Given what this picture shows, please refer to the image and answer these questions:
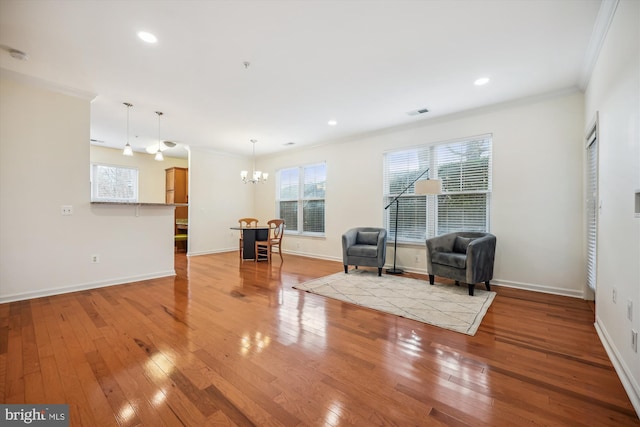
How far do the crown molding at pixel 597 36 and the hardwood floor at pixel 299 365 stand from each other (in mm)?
2680

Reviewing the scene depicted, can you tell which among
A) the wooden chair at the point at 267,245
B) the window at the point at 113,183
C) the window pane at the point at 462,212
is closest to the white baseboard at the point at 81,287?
the wooden chair at the point at 267,245

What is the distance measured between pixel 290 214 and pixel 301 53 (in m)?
4.72

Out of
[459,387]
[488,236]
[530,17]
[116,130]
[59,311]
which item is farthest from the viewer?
[116,130]

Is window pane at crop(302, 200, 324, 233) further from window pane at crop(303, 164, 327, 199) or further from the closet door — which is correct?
the closet door

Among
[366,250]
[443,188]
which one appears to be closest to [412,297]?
[366,250]

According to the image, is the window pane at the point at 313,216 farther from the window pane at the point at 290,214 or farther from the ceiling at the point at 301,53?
the ceiling at the point at 301,53

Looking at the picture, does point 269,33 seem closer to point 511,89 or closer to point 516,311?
point 511,89

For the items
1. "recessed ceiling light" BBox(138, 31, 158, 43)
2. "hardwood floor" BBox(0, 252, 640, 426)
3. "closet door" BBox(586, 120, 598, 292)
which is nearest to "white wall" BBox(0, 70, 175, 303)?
"hardwood floor" BBox(0, 252, 640, 426)

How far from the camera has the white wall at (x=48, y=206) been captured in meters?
3.16

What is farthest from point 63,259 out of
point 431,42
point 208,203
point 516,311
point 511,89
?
point 511,89

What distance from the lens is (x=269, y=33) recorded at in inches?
96.9

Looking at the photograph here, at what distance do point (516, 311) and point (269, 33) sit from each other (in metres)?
3.86

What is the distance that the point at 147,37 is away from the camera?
2496 millimetres

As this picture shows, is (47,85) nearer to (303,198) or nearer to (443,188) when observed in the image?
(303,198)
